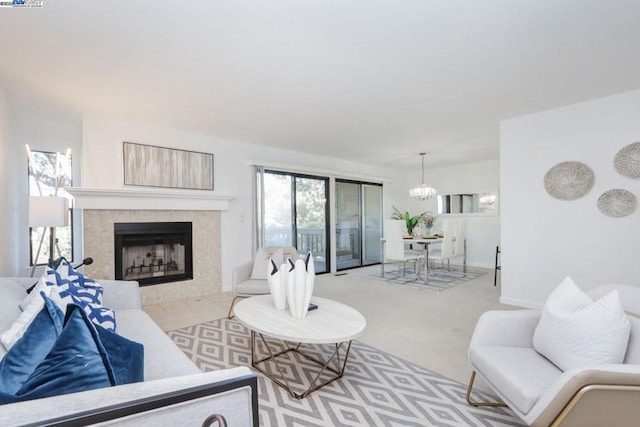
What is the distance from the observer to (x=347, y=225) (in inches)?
259

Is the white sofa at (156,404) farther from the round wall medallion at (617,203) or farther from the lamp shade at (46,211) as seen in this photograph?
the round wall medallion at (617,203)

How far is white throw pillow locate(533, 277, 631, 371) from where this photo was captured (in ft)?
4.29

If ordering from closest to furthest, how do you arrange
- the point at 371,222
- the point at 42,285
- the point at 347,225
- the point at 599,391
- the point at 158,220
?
1. the point at 599,391
2. the point at 42,285
3. the point at 158,220
4. the point at 347,225
5. the point at 371,222

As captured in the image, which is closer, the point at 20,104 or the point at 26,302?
the point at 26,302

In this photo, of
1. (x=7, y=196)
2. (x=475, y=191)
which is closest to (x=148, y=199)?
(x=7, y=196)

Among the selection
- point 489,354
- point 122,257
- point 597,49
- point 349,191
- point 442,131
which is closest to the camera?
point 489,354

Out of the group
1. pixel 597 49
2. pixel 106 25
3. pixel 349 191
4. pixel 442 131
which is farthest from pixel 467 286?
pixel 106 25

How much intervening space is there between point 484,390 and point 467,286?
10.1 ft

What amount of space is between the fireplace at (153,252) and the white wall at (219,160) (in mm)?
517

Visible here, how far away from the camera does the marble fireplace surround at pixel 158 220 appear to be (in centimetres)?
361

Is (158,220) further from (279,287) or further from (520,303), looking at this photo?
(520,303)

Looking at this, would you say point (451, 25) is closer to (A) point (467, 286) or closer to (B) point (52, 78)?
(B) point (52, 78)

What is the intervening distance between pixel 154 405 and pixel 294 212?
189 inches

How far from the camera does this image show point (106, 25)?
1.95 meters
